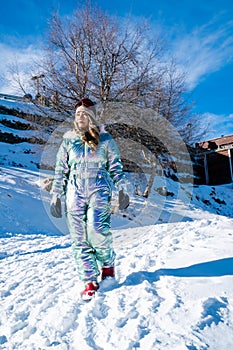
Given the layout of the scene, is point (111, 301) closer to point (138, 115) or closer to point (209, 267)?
point (209, 267)

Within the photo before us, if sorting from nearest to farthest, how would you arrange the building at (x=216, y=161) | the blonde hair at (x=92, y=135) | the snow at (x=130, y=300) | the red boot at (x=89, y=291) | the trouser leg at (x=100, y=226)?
the snow at (x=130, y=300) → the red boot at (x=89, y=291) → the trouser leg at (x=100, y=226) → the blonde hair at (x=92, y=135) → the building at (x=216, y=161)

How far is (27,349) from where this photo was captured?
1588 millimetres

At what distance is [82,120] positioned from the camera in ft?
8.79

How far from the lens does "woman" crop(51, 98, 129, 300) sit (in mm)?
2424

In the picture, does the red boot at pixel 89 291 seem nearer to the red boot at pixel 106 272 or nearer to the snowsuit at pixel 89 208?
the snowsuit at pixel 89 208

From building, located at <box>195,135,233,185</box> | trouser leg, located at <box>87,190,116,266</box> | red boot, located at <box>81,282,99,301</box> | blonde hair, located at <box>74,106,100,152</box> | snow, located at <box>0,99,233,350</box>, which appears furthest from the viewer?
building, located at <box>195,135,233,185</box>

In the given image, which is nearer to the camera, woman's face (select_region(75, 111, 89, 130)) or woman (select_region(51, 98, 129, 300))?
woman (select_region(51, 98, 129, 300))

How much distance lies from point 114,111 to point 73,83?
182 centimetres

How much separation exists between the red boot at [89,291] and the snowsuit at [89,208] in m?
0.06

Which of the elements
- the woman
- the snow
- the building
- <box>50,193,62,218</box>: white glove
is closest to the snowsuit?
the woman

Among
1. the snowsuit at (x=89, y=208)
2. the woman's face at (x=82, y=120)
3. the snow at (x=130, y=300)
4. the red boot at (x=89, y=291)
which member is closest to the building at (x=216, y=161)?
the snow at (x=130, y=300)

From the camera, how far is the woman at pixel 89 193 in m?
2.42

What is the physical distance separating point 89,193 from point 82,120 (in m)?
0.72

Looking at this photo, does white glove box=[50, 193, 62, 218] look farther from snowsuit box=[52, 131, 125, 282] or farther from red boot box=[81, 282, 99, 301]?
red boot box=[81, 282, 99, 301]
